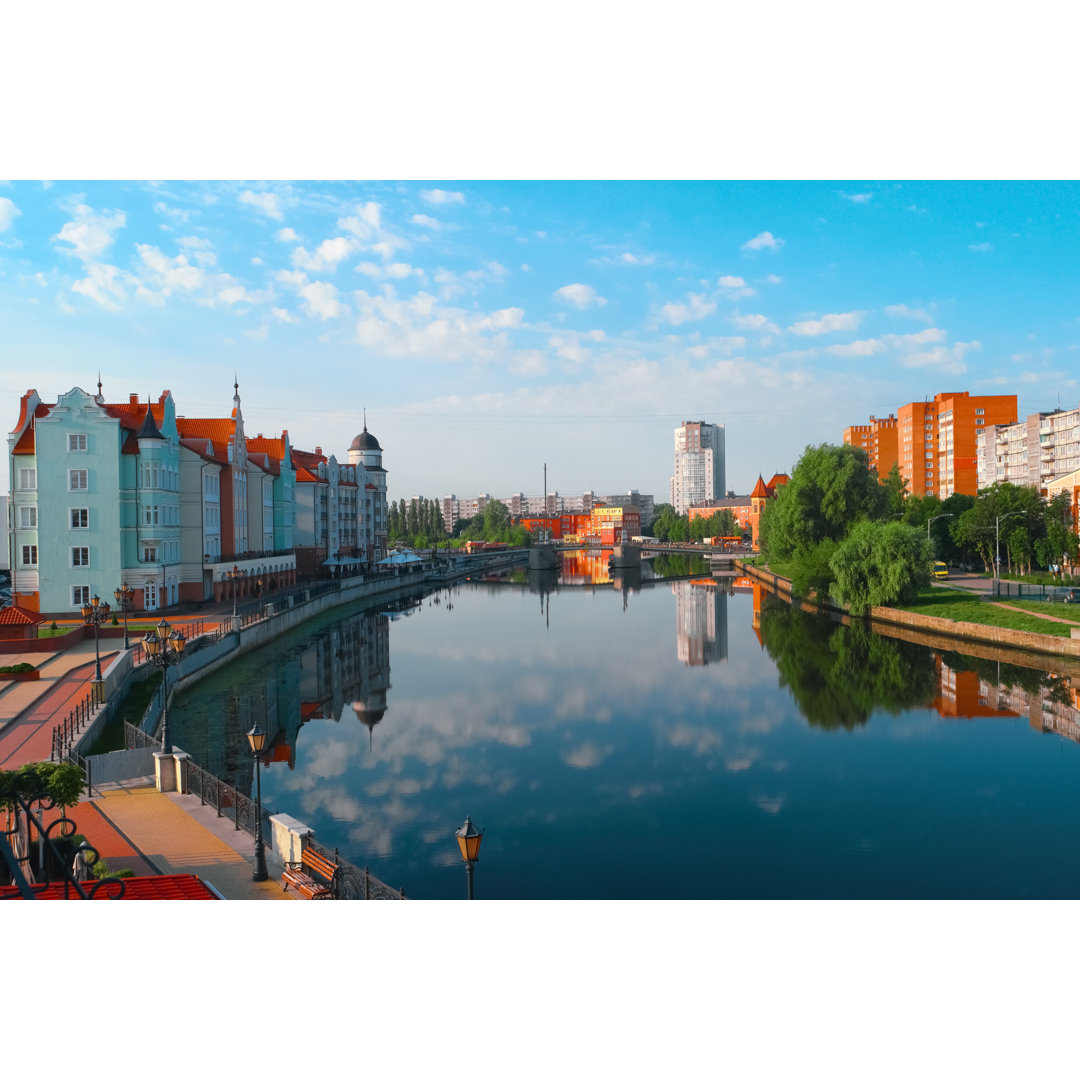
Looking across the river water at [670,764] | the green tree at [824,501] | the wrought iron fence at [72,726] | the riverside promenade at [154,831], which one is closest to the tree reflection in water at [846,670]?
the river water at [670,764]

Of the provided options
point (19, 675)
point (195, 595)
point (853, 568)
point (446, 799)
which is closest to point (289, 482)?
point (195, 595)

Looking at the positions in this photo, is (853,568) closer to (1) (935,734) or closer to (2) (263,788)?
(1) (935,734)

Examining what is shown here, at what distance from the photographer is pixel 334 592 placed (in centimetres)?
5428

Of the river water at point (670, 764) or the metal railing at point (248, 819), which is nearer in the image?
the metal railing at point (248, 819)

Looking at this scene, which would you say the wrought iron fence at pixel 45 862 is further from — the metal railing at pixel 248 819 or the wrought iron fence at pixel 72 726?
the wrought iron fence at pixel 72 726

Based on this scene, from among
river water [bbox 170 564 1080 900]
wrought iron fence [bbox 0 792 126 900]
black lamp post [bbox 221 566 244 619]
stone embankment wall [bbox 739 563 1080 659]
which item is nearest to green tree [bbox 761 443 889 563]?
stone embankment wall [bbox 739 563 1080 659]

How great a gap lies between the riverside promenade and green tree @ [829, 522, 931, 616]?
125 ft

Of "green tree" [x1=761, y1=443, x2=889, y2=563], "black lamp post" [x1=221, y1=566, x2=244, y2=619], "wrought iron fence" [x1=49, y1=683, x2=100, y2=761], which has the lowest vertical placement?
"wrought iron fence" [x1=49, y1=683, x2=100, y2=761]

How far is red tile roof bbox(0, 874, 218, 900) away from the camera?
8875mm

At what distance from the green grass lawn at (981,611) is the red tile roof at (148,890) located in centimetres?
3454

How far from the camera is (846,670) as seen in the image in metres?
32.4

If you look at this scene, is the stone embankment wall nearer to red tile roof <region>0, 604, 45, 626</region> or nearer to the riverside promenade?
the riverside promenade

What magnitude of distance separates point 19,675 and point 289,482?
3421 centimetres

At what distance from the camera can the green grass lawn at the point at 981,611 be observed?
3516 cm
